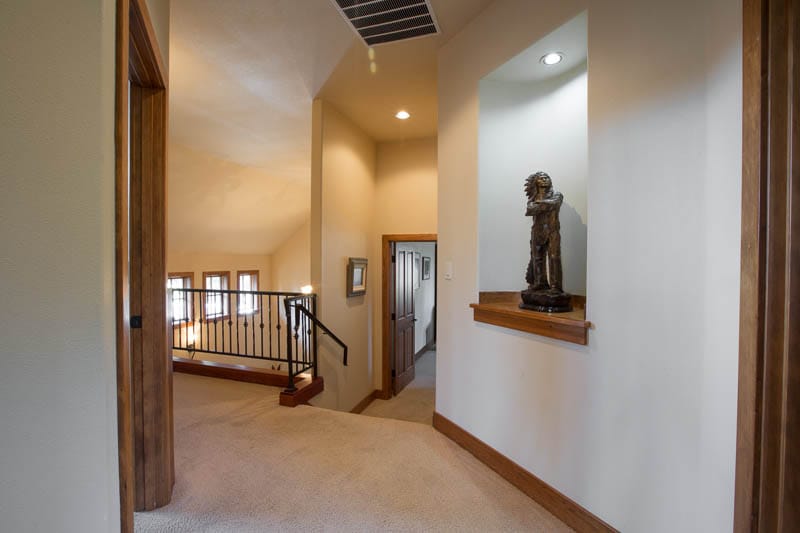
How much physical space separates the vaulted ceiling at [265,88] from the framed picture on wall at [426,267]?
3.06 metres

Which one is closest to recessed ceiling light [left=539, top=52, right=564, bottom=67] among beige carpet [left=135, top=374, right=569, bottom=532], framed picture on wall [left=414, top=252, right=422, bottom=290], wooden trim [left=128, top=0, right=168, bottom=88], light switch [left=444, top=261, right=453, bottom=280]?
light switch [left=444, top=261, right=453, bottom=280]

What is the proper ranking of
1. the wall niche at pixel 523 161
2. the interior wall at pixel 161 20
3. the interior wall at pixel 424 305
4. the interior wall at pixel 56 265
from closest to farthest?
the interior wall at pixel 56 265 < the interior wall at pixel 161 20 < the wall niche at pixel 523 161 < the interior wall at pixel 424 305

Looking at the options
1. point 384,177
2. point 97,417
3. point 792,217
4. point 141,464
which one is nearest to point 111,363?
point 97,417

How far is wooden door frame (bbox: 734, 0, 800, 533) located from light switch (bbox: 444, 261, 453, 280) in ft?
5.75

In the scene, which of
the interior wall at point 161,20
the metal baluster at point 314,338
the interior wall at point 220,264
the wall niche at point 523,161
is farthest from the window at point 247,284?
the wall niche at point 523,161

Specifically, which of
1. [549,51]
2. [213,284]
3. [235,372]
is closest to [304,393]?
[235,372]

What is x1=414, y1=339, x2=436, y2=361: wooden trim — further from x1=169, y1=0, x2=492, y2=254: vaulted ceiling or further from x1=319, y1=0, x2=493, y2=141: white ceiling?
x1=319, y1=0, x2=493, y2=141: white ceiling

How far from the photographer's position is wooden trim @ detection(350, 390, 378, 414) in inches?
174

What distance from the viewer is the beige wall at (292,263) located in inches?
373

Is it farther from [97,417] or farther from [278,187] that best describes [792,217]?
[278,187]

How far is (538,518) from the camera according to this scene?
1.75 m

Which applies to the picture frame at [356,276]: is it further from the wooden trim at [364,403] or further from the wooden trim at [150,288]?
the wooden trim at [150,288]

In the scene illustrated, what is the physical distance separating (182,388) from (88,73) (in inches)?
136

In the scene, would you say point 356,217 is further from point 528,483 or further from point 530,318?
point 528,483
